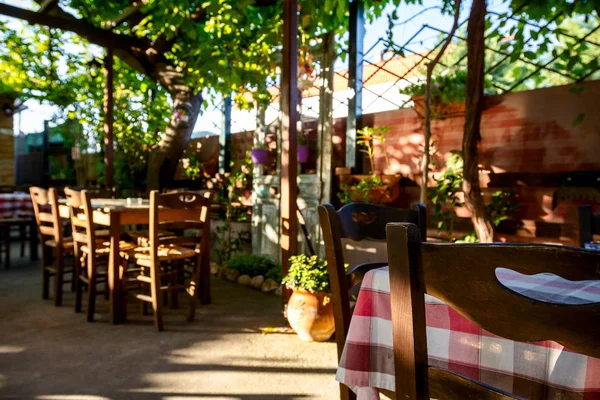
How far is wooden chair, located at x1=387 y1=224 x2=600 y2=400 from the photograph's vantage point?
615mm

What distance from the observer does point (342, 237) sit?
5.34 feet

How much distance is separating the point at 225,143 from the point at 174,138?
0.70 meters

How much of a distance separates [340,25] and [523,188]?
2226 millimetres

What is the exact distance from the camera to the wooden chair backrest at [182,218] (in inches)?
116

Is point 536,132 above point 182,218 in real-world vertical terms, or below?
above

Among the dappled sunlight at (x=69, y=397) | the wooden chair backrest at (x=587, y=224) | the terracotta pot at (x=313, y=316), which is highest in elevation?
the wooden chair backrest at (x=587, y=224)

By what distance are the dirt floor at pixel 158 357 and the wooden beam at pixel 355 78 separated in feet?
5.39

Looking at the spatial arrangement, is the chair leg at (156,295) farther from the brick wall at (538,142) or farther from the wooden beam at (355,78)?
the brick wall at (538,142)

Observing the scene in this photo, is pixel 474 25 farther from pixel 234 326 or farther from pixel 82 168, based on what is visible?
pixel 82 168

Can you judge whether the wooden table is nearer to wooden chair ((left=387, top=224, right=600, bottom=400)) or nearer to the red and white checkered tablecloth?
wooden chair ((left=387, top=224, right=600, bottom=400))

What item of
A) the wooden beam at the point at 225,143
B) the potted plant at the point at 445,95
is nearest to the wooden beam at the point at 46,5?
the wooden beam at the point at 225,143

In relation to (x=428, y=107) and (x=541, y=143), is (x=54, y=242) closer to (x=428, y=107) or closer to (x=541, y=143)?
(x=428, y=107)

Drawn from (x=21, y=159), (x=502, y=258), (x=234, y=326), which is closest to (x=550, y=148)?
(x=234, y=326)

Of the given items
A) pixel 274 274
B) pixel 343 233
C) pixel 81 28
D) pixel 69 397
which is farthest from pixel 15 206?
pixel 343 233
